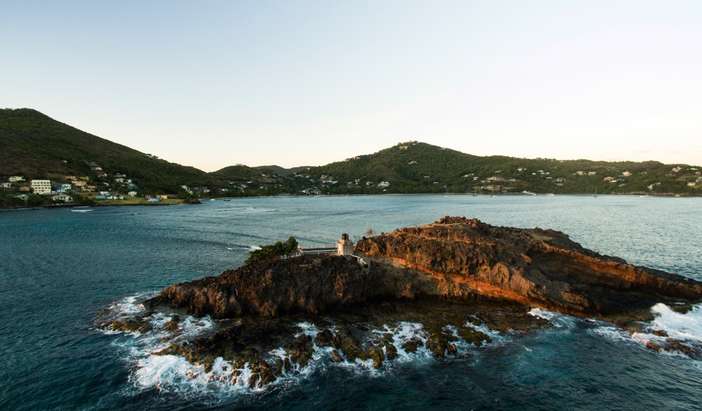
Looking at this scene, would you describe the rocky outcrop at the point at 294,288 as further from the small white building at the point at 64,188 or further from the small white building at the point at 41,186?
the small white building at the point at 64,188

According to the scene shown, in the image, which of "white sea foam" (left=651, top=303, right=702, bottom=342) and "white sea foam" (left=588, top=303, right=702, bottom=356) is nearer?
"white sea foam" (left=588, top=303, right=702, bottom=356)

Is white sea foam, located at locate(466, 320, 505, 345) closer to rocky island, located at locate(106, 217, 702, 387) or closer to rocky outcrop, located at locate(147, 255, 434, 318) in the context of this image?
rocky island, located at locate(106, 217, 702, 387)

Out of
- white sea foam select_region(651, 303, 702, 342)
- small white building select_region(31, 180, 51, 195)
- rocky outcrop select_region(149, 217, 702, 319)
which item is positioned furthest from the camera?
small white building select_region(31, 180, 51, 195)

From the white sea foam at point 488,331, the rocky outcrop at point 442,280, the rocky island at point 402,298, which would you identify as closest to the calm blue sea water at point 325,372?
the white sea foam at point 488,331

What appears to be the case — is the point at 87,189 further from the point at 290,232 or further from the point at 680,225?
the point at 680,225

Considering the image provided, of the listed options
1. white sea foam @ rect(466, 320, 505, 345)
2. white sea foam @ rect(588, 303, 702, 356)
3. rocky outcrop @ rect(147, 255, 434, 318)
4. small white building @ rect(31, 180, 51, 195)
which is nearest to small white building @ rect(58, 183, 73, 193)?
small white building @ rect(31, 180, 51, 195)

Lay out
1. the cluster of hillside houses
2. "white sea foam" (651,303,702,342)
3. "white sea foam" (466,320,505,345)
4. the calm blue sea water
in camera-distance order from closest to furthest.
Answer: the calm blue sea water < "white sea foam" (466,320,505,345) < "white sea foam" (651,303,702,342) < the cluster of hillside houses

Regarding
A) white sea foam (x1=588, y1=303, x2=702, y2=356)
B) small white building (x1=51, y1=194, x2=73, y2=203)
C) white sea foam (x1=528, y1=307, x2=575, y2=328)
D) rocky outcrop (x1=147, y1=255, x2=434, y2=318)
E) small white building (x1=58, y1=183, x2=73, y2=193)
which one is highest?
small white building (x1=58, y1=183, x2=73, y2=193)

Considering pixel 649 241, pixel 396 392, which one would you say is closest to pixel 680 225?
pixel 649 241
